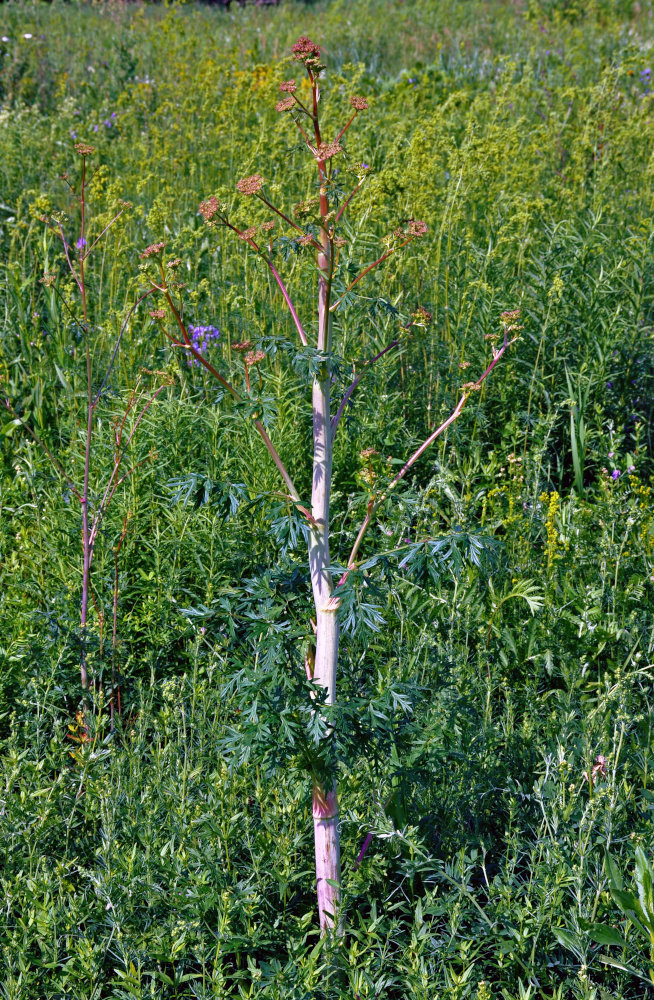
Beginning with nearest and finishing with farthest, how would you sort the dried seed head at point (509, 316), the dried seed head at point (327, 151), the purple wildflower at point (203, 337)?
the dried seed head at point (327, 151) < the dried seed head at point (509, 316) < the purple wildflower at point (203, 337)

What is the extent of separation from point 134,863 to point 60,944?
0.27m

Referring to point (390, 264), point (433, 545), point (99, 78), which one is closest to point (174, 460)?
point (390, 264)

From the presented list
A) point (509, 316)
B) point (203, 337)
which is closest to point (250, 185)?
point (509, 316)

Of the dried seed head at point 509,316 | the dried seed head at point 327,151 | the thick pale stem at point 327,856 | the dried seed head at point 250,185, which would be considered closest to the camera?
the dried seed head at point 327,151

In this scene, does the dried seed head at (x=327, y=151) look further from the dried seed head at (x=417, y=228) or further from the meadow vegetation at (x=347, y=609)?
the dried seed head at (x=417, y=228)

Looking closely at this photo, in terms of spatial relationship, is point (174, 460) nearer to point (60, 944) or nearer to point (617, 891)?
point (60, 944)

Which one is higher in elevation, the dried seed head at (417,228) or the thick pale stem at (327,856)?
the dried seed head at (417,228)

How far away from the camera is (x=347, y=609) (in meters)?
1.67

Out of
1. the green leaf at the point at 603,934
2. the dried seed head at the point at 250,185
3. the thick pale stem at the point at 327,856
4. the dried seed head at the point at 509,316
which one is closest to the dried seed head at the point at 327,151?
the dried seed head at the point at 250,185

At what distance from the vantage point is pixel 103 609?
276cm

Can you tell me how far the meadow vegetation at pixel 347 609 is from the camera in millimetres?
1846

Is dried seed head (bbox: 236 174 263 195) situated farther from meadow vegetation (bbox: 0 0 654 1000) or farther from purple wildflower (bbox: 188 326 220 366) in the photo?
purple wildflower (bbox: 188 326 220 366)

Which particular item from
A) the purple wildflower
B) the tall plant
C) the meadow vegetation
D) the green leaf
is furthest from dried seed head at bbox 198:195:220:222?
the purple wildflower

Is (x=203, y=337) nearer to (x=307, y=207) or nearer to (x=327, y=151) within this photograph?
(x=307, y=207)
